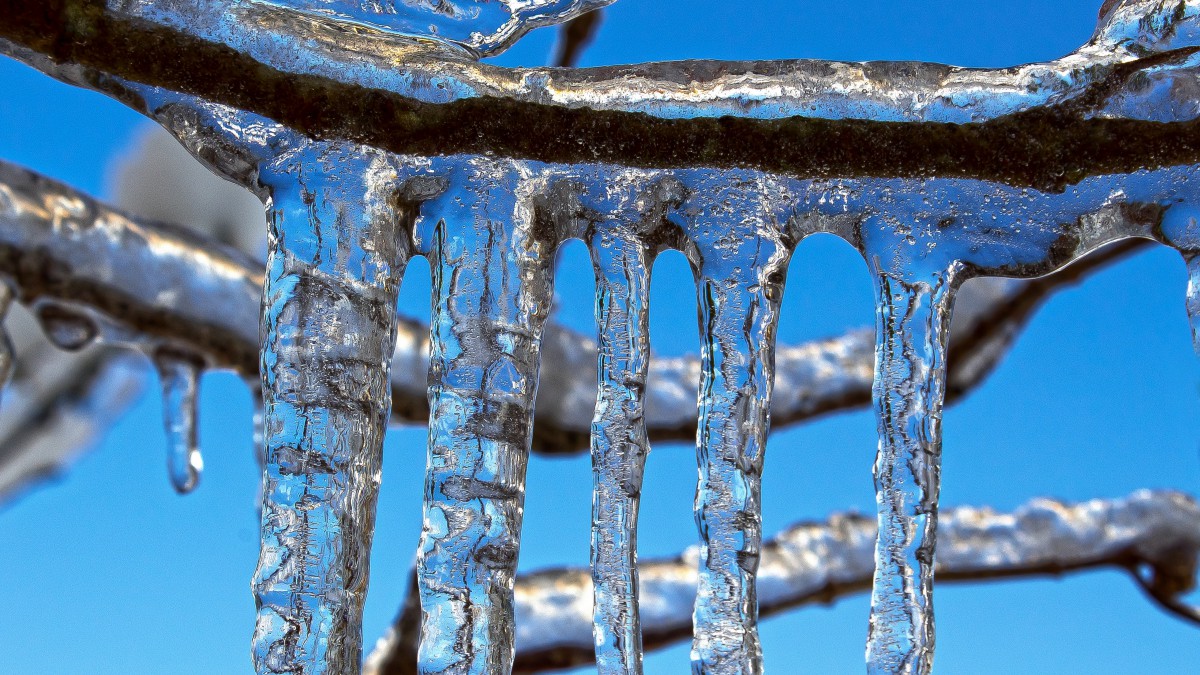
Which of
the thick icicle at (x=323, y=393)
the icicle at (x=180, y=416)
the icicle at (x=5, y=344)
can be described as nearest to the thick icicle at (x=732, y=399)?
the thick icicle at (x=323, y=393)

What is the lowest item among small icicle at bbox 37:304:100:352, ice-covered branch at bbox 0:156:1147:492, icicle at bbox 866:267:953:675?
icicle at bbox 866:267:953:675

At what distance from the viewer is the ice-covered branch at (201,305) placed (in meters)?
1.53

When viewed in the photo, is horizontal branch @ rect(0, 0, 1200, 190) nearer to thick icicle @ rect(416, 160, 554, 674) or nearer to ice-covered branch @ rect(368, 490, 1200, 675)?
thick icicle @ rect(416, 160, 554, 674)

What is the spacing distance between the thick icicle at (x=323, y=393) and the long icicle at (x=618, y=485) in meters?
0.16

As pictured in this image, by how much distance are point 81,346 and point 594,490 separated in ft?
3.86

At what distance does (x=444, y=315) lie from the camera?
0.78 meters

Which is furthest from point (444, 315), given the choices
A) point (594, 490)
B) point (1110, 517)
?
point (1110, 517)

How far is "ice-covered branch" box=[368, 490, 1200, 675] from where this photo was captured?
197cm

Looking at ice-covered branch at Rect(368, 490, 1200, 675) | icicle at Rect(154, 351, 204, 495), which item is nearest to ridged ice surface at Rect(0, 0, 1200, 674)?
icicle at Rect(154, 351, 204, 495)

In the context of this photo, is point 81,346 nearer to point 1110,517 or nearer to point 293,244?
point 293,244

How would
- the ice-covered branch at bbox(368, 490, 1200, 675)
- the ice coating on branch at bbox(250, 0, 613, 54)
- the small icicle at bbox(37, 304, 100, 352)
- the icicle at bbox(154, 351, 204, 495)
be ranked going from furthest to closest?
the ice-covered branch at bbox(368, 490, 1200, 675), the icicle at bbox(154, 351, 204, 495), the small icicle at bbox(37, 304, 100, 352), the ice coating on branch at bbox(250, 0, 613, 54)

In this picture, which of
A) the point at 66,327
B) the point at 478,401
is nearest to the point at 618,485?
the point at 478,401

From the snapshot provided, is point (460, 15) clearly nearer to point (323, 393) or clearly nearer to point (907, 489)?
point (323, 393)

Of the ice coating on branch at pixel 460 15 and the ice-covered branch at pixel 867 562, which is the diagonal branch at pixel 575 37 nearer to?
the ice-covered branch at pixel 867 562
